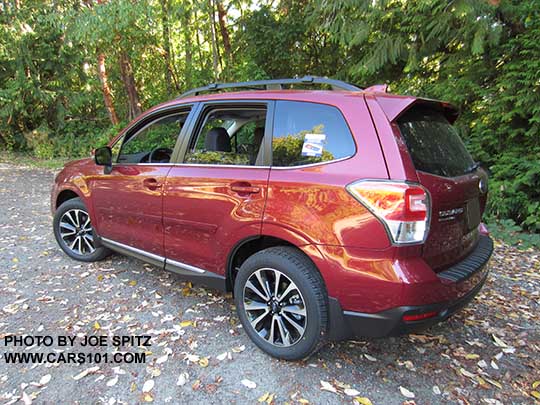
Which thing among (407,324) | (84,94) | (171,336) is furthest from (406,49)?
(84,94)

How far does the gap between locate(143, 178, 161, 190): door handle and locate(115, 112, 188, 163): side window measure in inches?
12.7

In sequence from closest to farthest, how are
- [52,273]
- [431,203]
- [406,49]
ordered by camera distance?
[431,203], [52,273], [406,49]

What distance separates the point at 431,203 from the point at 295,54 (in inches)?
310

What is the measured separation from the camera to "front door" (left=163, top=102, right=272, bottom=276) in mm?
2395

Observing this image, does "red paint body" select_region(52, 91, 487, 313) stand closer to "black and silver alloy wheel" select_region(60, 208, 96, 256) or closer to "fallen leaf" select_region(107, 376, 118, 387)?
"fallen leaf" select_region(107, 376, 118, 387)

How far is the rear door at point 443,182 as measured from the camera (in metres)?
1.97

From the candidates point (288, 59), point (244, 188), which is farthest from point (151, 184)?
point (288, 59)

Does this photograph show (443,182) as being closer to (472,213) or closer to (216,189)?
(472,213)

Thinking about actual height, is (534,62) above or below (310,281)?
above

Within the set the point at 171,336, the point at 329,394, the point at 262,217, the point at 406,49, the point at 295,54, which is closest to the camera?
the point at 329,394

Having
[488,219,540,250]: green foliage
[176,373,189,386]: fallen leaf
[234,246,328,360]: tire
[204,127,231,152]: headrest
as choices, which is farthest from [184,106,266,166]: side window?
[488,219,540,250]: green foliage

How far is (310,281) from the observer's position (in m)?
2.13

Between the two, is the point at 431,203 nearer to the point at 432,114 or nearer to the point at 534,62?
the point at 432,114

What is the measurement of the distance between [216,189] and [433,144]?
58.2 inches
